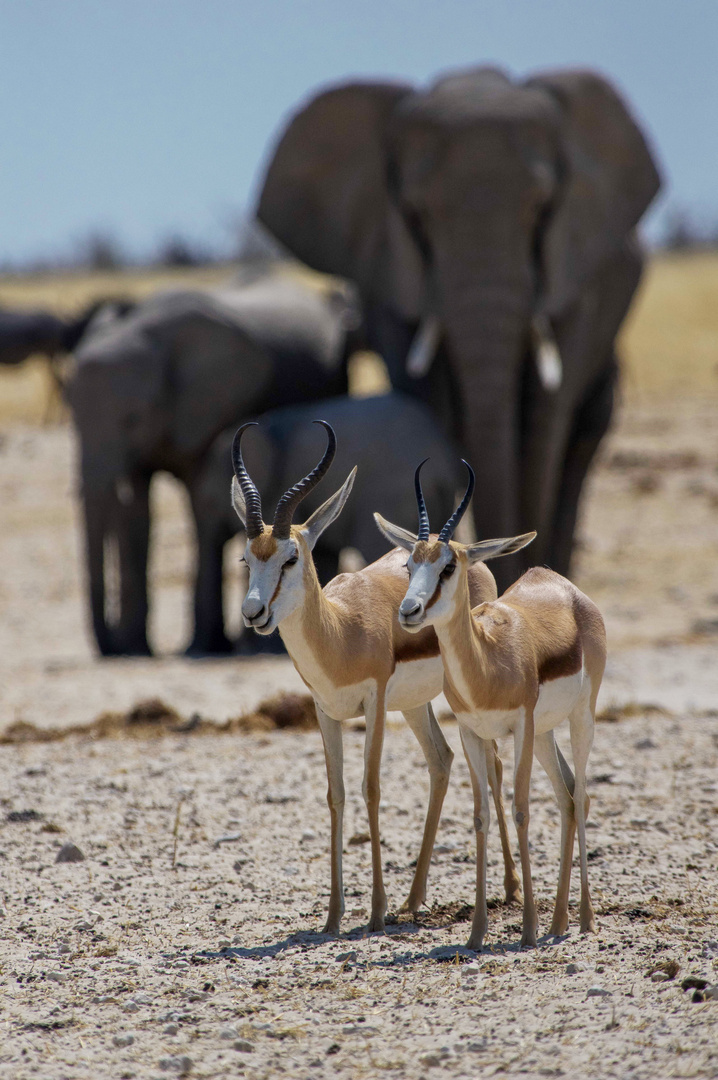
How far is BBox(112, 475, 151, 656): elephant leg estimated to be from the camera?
47.0 ft

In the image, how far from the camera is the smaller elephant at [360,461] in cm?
1248

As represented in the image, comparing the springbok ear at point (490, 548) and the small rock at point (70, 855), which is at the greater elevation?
the springbok ear at point (490, 548)

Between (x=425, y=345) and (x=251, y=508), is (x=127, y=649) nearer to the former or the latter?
(x=425, y=345)

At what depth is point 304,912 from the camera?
6.18 meters

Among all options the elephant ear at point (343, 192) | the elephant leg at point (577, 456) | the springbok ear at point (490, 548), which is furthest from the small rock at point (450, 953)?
the elephant leg at point (577, 456)

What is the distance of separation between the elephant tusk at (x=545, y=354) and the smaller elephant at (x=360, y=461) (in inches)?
40.2

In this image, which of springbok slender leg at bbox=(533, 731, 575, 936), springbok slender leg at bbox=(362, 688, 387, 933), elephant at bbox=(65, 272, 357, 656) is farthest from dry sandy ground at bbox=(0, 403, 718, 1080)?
elephant at bbox=(65, 272, 357, 656)

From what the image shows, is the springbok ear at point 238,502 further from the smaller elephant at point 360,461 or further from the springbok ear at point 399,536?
the smaller elephant at point 360,461

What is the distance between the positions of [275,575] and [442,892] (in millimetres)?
1902

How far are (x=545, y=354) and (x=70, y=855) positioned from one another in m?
7.36

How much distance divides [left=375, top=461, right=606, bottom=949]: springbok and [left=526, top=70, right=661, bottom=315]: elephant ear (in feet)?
24.5

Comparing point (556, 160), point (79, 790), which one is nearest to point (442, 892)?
point (79, 790)

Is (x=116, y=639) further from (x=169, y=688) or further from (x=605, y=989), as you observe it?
(x=605, y=989)

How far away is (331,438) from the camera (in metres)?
5.30
